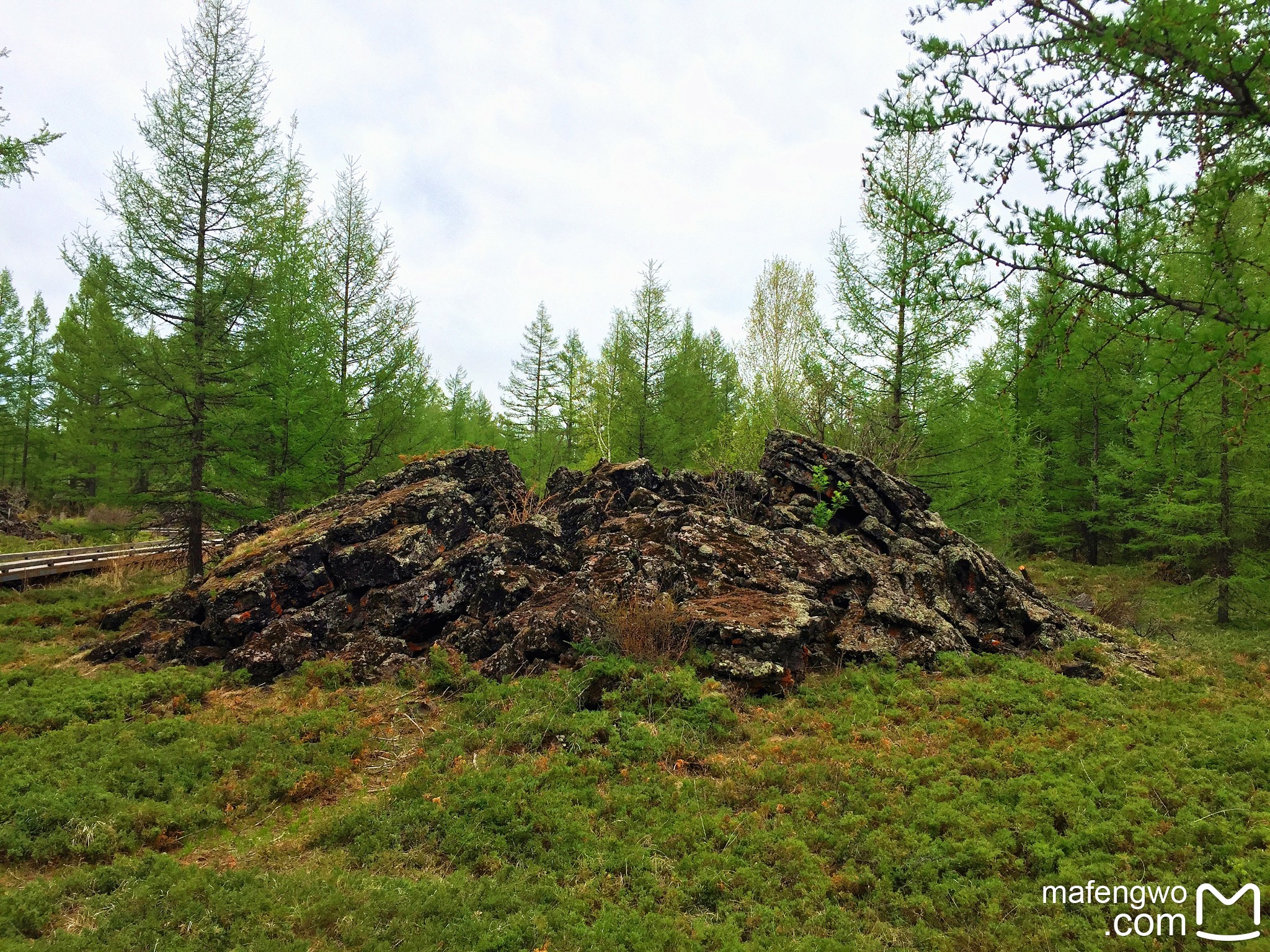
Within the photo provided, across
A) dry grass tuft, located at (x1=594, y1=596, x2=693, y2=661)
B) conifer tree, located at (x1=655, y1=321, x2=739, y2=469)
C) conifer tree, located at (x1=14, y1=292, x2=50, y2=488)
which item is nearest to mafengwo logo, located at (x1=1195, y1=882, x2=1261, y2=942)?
dry grass tuft, located at (x1=594, y1=596, x2=693, y2=661)

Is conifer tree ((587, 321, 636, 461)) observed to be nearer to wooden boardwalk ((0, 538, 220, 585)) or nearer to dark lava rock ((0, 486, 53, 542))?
wooden boardwalk ((0, 538, 220, 585))

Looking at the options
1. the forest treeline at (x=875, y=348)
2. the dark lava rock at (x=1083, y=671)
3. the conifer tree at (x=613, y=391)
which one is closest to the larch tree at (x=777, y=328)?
the forest treeline at (x=875, y=348)

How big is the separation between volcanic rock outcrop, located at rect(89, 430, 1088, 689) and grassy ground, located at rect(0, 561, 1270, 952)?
0.65 m

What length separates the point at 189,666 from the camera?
862 centimetres

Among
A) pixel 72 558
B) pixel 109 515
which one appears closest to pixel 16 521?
pixel 109 515

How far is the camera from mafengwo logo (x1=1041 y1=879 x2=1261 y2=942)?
3.67 meters

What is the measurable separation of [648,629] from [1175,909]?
5.74 metres

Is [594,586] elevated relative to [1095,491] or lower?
lower

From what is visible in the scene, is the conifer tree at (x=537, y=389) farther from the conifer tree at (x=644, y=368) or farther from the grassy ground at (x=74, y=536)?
the grassy ground at (x=74, y=536)

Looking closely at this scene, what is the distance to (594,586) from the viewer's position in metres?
9.37

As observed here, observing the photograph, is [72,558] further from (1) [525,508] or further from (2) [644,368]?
(2) [644,368]

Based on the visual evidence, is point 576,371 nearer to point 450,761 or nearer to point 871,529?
point 871,529

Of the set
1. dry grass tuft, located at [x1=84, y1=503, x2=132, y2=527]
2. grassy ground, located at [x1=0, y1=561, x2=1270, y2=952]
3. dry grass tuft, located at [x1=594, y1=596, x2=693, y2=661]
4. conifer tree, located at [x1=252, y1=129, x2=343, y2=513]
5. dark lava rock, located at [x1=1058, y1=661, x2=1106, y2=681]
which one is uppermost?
conifer tree, located at [x1=252, y1=129, x2=343, y2=513]

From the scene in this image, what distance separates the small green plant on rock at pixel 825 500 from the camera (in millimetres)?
11859
